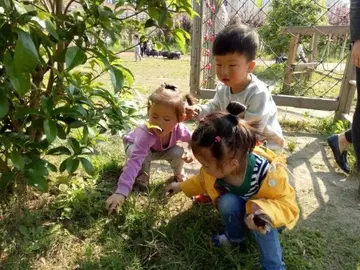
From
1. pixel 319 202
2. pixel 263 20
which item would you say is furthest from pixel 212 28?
pixel 263 20

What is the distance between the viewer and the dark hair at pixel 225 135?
127 cm

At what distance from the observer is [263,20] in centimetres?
959

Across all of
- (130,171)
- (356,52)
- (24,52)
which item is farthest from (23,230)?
(356,52)

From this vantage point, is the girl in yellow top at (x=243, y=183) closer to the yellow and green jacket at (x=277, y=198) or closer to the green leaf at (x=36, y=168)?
the yellow and green jacket at (x=277, y=198)

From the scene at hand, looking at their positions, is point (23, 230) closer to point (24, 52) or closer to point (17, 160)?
point (17, 160)

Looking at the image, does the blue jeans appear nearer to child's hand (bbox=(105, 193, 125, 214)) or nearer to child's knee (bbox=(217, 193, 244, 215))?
child's knee (bbox=(217, 193, 244, 215))

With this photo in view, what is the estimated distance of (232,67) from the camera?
1.75 meters

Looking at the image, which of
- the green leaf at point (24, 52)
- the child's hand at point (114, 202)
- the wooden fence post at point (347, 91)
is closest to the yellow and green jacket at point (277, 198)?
the child's hand at point (114, 202)

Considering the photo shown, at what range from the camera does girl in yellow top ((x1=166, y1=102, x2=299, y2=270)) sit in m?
1.28

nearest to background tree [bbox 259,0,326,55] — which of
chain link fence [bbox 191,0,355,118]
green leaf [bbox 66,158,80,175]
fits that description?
chain link fence [bbox 191,0,355,118]

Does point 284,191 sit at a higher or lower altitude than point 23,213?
higher

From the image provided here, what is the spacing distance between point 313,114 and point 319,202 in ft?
6.23

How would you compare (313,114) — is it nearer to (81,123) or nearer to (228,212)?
(228,212)

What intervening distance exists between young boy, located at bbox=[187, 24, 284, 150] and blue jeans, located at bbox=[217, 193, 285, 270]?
1.10 feet
